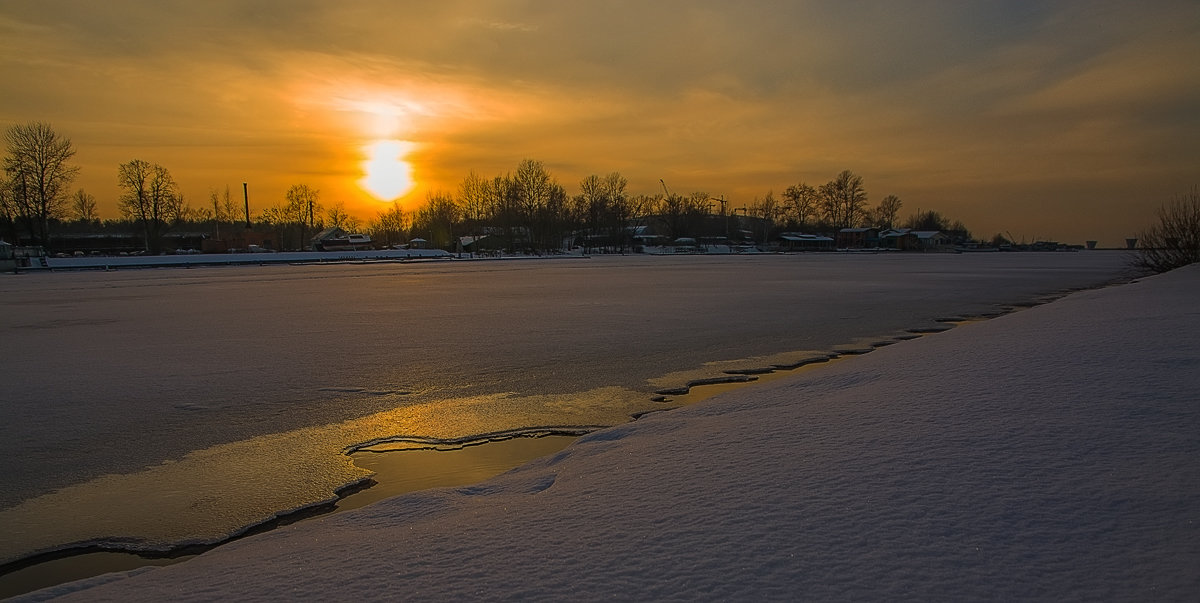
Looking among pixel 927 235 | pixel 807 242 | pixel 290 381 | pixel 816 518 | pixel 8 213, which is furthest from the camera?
pixel 807 242

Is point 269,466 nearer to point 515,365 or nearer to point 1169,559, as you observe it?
point 515,365

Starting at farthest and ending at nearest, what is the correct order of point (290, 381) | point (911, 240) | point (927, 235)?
point (927, 235) < point (911, 240) < point (290, 381)

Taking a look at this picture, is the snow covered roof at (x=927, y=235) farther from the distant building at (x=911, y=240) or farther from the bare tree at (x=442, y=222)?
the bare tree at (x=442, y=222)

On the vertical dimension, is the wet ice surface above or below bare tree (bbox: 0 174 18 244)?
below

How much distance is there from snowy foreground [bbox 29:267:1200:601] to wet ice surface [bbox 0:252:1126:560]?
133 cm

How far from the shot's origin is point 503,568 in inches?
105

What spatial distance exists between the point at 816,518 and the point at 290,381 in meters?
6.87

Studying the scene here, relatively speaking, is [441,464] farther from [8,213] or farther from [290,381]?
[8,213]

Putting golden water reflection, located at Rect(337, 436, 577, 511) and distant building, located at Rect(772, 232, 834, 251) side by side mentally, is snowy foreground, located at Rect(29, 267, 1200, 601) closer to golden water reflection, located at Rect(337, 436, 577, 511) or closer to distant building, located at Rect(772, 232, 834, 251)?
golden water reflection, located at Rect(337, 436, 577, 511)

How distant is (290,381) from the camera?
26.1ft

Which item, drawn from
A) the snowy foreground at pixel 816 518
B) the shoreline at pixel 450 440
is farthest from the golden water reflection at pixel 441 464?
the snowy foreground at pixel 816 518

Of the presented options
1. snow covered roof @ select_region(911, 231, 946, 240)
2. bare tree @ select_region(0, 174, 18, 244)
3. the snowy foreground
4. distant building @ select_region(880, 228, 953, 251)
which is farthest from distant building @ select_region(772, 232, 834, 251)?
the snowy foreground

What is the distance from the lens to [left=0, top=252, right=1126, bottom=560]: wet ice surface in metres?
4.46

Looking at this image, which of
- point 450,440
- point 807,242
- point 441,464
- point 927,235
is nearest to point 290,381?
point 450,440
